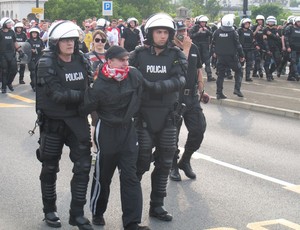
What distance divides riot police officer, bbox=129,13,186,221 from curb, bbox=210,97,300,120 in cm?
696

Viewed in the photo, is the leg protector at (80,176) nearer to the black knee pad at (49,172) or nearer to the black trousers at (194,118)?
the black knee pad at (49,172)

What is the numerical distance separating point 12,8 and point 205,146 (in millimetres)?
126780

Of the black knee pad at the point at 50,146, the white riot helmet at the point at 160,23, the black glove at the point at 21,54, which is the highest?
the white riot helmet at the point at 160,23

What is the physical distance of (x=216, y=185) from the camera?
7598 mm

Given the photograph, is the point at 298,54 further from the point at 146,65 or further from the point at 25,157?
the point at 146,65

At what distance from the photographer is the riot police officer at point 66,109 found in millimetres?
5719

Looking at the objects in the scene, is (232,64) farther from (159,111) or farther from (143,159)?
(143,159)

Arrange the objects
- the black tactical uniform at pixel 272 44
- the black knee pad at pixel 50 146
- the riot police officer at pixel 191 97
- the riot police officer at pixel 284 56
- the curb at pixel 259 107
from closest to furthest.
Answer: the black knee pad at pixel 50 146 → the riot police officer at pixel 191 97 → the curb at pixel 259 107 → the riot police officer at pixel 284 56 → the black tactical uniform at pixel 272 44

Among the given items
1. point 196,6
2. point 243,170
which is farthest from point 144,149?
point 196,6

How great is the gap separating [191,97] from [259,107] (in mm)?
6390

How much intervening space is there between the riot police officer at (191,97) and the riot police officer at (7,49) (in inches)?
362

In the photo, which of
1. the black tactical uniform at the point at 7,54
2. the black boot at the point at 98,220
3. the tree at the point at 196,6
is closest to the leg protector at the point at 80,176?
the black boot at the point at 98,220

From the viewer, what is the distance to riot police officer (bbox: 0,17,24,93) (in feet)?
52.4

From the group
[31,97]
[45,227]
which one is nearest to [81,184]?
[45,227]
